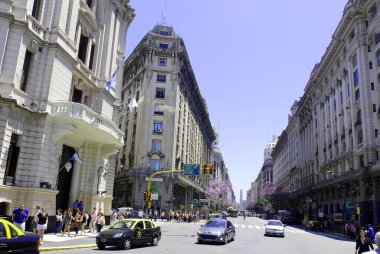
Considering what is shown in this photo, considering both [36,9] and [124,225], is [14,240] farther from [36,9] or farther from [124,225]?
[36,9]

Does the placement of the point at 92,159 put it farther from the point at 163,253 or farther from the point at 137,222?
the point at 163,253

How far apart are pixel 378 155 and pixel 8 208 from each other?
39.0m

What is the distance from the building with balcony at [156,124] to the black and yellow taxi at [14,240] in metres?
43.8

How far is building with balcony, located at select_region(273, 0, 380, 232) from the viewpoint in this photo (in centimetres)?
4184

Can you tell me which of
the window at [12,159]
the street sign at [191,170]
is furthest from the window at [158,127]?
the window at [12,159]

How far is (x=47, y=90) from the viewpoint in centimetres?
2330

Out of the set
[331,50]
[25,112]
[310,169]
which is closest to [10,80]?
[25,112]

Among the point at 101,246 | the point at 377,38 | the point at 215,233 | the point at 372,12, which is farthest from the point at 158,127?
the point at 101,246

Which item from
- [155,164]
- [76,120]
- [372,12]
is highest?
→ [372,12]

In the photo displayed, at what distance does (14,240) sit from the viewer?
10.6m

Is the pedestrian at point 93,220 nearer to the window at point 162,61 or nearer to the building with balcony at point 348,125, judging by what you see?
the building with balcony at point 348,125

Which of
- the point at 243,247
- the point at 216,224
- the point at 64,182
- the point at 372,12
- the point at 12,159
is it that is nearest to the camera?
the point at 243,247

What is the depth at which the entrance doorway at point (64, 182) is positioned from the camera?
27.3m

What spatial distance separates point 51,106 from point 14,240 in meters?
14.3
